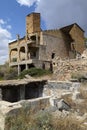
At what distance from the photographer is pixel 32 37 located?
1517 inches

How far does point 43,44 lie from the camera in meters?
37.7

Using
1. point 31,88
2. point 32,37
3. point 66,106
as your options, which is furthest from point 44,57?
point 66,106

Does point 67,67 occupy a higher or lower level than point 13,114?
higher

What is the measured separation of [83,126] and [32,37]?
105 feet

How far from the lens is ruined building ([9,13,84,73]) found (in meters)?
36.1

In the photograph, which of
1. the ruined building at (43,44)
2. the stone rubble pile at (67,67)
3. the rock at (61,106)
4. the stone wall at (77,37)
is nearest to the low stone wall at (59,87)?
the rock at (61,106)

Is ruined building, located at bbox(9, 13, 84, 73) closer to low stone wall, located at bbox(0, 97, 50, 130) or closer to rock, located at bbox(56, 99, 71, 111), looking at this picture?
rock, located at bbox(56, 99, 71, 111)

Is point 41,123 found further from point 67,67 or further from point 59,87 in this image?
point 67,67

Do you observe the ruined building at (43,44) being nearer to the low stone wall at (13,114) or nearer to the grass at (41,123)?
the low stone wall at (13,114)

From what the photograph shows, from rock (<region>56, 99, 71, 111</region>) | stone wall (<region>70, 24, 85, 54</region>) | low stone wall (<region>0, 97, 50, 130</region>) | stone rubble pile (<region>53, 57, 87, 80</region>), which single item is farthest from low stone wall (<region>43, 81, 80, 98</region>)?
stone wall (<region>70, 24, 85, 54</region>)

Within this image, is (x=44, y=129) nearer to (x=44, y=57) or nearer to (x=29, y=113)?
(x=29, y=113)

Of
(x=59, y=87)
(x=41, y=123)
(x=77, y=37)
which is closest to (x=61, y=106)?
(x=41, y=123)

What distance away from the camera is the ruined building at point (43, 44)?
36125mm

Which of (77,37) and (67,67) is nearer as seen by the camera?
(67,67)
